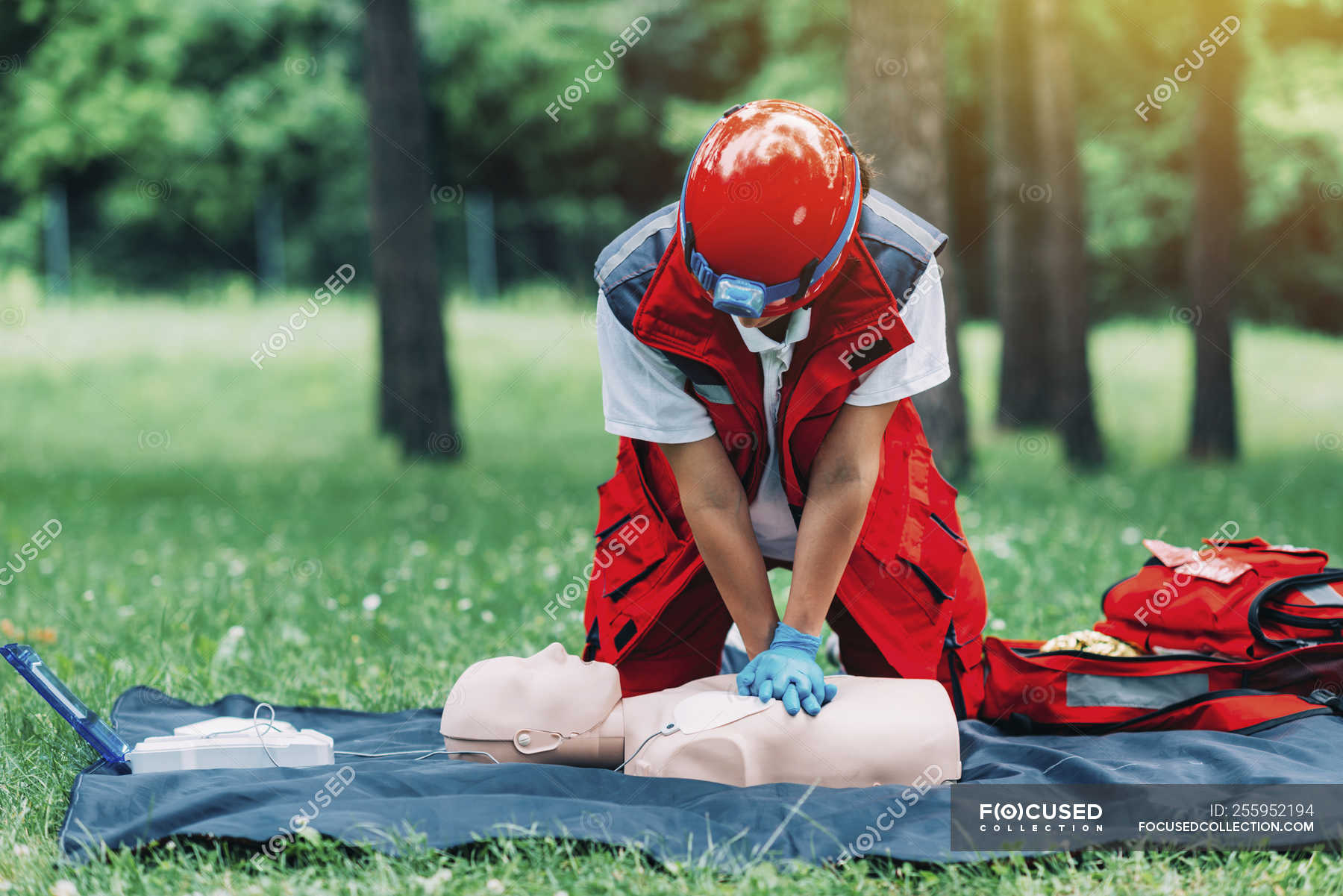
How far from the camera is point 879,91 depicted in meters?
6.74

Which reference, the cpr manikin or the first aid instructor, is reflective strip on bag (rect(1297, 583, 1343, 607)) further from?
the cpr manikin

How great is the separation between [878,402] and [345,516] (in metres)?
4.82

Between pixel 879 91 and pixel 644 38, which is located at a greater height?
pixel 644 38

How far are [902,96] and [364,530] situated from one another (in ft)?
11.9

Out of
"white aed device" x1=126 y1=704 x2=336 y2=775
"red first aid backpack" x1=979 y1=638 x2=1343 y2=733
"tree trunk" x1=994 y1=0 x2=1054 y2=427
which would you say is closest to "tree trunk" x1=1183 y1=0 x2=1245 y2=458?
"tree trunk" x1=994 y1=0 x2=1054 y2=427

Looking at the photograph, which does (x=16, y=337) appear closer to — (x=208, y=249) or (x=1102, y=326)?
(x=208, y=249)

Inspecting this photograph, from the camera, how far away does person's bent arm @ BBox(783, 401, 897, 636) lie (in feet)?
9.29

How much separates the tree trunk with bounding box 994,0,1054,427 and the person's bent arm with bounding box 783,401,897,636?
324 inches

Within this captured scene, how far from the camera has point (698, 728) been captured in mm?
2729

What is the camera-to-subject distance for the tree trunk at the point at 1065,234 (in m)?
9.23

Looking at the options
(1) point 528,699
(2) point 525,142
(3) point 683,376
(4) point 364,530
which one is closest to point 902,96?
(4) point 364,530

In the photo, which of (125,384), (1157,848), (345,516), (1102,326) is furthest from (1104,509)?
(1102,326)

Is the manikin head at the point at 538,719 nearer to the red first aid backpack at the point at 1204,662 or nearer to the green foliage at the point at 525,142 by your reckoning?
the red first aid backpack at the point at 1204,662

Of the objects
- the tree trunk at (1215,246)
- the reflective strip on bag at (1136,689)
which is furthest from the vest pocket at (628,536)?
the tree trunk at (1215,246)
